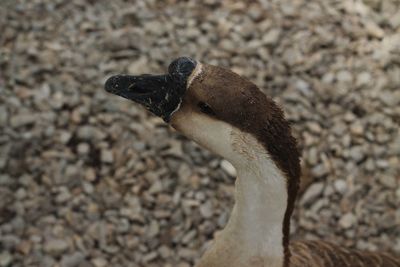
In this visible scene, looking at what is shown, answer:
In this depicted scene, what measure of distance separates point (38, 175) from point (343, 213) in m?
1.45

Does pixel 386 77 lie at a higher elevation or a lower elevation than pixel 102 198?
higher

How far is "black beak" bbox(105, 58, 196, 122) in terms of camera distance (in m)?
1.97

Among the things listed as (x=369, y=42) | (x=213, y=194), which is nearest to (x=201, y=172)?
(x=213, y=194)

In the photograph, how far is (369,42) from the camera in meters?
3.89

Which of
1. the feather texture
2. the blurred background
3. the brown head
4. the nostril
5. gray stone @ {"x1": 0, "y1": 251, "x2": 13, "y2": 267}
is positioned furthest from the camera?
the blurred background

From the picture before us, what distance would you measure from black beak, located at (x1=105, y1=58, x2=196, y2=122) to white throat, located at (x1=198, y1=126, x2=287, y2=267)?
0.21 meters

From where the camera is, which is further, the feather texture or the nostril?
the feather texture

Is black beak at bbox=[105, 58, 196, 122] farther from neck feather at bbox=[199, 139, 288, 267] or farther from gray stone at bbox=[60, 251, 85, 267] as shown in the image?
gray stone at bbox=[60, 251, 85, 267]

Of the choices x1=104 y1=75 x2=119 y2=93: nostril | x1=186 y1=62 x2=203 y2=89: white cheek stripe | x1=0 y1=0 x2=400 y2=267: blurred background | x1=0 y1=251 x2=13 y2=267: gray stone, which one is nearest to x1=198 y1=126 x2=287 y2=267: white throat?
x1=186 y1=62 x2=203 y2=89: white cheek stripe

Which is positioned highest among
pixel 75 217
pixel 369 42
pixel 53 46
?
pixel 369 42

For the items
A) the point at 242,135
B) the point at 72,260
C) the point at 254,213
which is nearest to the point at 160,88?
the point at 242,135

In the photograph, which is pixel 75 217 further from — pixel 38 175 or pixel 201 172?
pixel 201 172

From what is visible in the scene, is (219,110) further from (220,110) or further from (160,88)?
(160,88)

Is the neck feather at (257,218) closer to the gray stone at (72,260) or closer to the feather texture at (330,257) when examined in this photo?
the feather texture at (330,257)
